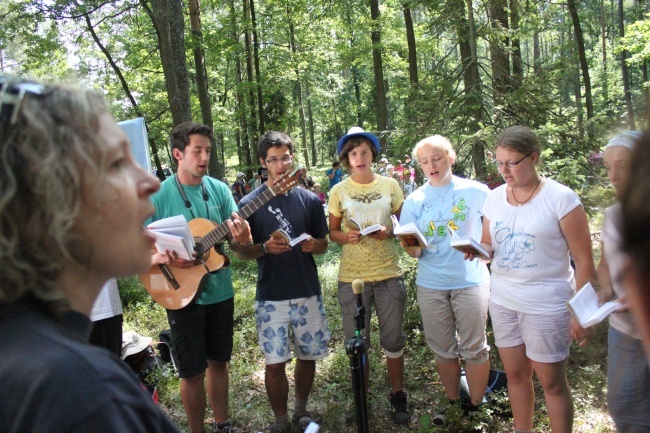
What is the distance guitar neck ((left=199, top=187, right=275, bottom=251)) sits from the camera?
3.32 m

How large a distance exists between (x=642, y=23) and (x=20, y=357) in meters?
17.4

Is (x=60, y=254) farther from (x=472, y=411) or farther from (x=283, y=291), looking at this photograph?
(x=472, y=411)

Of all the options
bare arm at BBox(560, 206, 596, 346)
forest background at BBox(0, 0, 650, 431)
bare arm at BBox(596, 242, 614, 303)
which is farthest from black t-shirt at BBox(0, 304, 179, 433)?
bare arm at BBox(560, 206, 596, 346)

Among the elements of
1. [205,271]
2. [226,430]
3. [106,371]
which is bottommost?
[226,430]

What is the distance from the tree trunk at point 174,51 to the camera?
6926mm

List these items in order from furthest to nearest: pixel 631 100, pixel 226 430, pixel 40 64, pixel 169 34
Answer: pixel 40 64 → pixel 169 34 → pixel 226 430 → pixel 631 100

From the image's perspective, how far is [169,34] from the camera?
6980mm

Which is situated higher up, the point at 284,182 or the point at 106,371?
the point at 284,182

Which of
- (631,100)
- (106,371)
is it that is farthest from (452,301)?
(106,371)

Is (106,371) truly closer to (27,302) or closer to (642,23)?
(27,302)

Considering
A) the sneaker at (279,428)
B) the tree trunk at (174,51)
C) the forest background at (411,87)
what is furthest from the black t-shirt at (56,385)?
the tree trunk at (174,51)

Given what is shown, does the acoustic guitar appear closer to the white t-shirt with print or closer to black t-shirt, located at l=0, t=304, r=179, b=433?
the white t-shirt with print

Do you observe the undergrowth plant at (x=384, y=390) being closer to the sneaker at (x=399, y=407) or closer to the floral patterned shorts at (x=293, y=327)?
the sneaker at (x=399, y=407)

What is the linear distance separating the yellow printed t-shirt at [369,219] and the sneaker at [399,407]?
3.19ft
